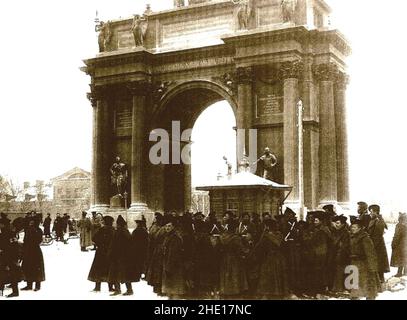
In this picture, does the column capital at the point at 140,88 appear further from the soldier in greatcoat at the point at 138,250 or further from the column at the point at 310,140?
the soldier in greatcoat at the point at 138,250

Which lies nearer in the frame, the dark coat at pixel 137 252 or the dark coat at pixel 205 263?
the dark coat at pixel 205 263

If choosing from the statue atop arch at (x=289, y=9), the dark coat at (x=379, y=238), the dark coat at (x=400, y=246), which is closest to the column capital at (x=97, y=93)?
the statue atop arch at (x=289, y=9)

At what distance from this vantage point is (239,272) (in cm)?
1195

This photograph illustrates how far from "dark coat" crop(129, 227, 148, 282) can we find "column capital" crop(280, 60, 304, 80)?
13.5m

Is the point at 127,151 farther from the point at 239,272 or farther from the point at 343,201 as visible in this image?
the point at 239,272

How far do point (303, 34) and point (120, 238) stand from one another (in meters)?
15.5

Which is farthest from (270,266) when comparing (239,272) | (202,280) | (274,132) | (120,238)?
(274,132)

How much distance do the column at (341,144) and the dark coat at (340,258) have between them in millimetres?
15676

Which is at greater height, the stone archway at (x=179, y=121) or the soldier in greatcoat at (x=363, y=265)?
the stone archway at (x=179, y=121)

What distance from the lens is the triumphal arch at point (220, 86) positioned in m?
26.2

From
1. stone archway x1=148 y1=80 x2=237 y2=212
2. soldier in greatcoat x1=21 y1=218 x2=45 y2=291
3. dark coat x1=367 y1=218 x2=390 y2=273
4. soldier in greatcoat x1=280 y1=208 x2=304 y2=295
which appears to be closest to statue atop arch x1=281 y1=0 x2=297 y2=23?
stone archway x1=148 y1=80 x2=237 y2=212

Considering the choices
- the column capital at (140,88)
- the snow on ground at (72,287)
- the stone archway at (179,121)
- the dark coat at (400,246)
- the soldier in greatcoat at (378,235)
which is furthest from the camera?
the column capital at (140,88)

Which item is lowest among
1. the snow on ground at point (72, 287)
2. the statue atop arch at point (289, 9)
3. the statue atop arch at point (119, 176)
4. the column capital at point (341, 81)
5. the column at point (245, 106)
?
the snow on ground at point (72, 287)

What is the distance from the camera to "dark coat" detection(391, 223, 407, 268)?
1680cm
